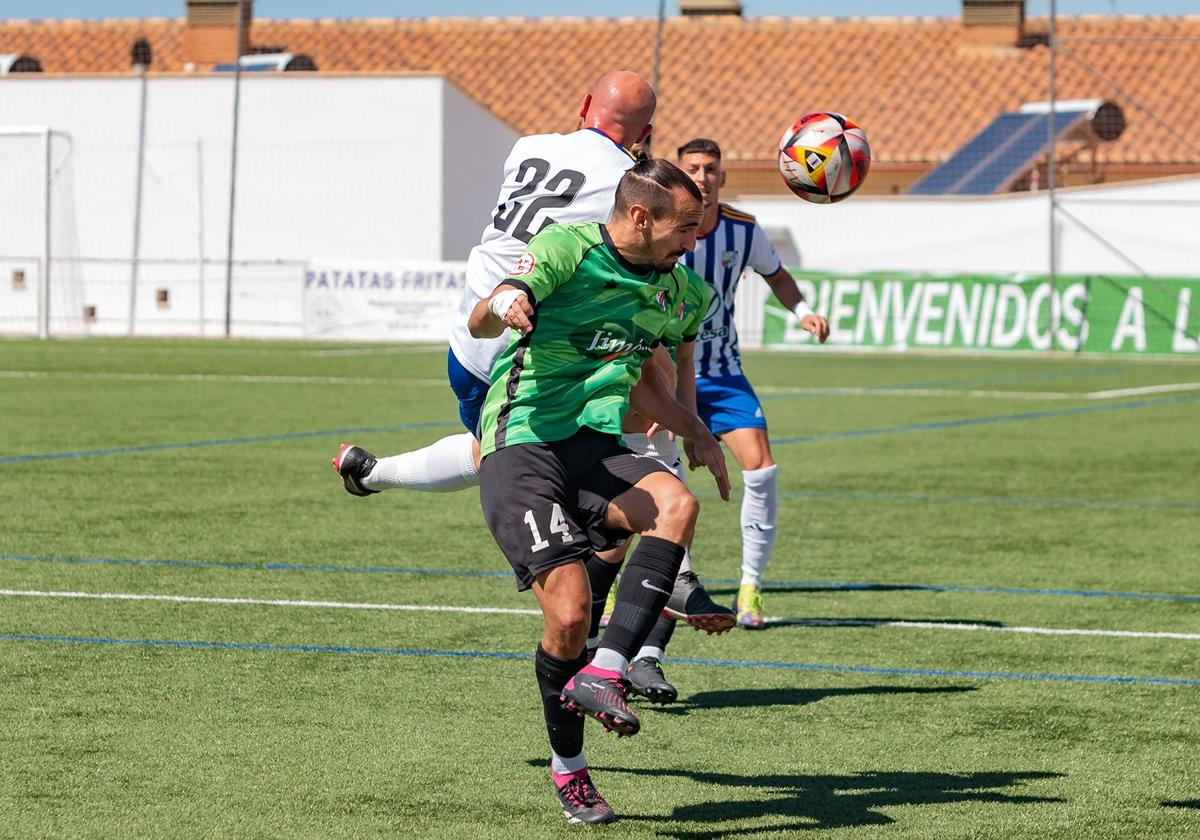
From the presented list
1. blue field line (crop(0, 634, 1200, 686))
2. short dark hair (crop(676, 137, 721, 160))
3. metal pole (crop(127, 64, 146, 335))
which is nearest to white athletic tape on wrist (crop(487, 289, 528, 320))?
blue field line (crop(0, 634, 1200, 686))

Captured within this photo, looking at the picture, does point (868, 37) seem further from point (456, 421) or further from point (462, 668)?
point (462, 668)

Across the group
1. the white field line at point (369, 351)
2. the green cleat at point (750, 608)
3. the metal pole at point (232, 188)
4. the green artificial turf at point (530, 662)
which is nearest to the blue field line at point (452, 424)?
the green artificial turf at point (530, 662)

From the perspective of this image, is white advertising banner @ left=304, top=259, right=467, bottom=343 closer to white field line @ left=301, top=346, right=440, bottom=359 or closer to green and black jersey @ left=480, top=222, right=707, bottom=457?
white field line @ left=301, top=346, right=440, bottom=359

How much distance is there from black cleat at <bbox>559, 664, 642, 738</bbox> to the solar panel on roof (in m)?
34.6

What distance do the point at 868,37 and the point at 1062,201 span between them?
15860 millimetres

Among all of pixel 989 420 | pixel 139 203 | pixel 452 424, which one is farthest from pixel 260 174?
pixel 989 420

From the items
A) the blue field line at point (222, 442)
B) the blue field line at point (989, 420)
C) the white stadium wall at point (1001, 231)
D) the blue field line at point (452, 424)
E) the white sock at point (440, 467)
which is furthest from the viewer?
the white stadium wall at point (1001, 231)

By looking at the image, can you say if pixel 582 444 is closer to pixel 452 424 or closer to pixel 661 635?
pixel 661 635

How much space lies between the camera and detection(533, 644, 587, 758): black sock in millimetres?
4953

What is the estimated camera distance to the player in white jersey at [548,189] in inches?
244

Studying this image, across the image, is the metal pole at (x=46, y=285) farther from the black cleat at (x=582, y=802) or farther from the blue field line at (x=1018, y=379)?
the black cleat at (x=582, y=802)

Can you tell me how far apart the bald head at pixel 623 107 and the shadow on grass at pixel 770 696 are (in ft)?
6.23

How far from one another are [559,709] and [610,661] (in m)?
0.22

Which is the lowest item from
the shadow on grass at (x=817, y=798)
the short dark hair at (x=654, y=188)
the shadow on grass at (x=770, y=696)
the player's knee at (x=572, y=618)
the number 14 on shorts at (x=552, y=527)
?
the shadow on grass at (x=770, y=696)
